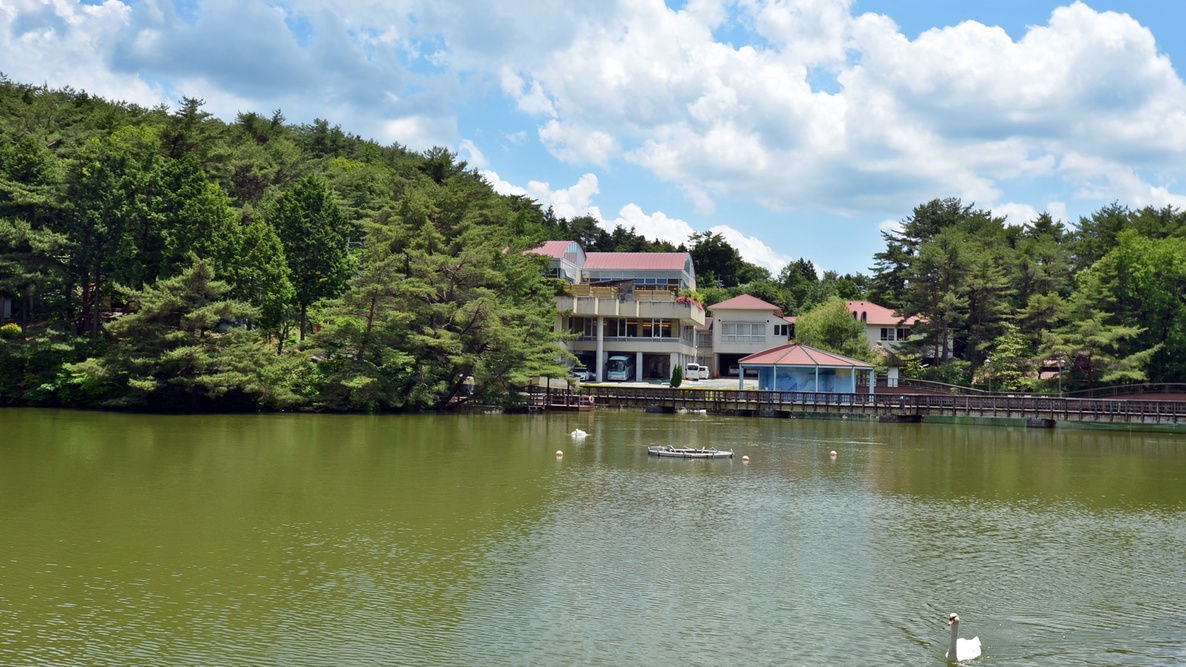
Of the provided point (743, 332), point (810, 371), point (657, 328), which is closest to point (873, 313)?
point (743, 332)

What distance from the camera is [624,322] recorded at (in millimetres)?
79625

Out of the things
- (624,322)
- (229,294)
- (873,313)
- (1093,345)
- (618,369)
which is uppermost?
(873,313)

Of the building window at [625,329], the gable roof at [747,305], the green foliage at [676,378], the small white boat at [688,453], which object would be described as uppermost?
the gable roof at [747,305]

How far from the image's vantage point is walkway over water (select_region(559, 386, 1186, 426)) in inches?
2031

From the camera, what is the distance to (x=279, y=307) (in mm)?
53125

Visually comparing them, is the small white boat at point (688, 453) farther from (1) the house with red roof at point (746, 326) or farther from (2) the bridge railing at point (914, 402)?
(1) the house with red roof at point (746, 326)

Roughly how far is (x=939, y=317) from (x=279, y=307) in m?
41.0

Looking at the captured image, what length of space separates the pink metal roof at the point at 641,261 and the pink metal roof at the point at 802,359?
Result: 2469 cm

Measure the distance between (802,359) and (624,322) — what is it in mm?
20668

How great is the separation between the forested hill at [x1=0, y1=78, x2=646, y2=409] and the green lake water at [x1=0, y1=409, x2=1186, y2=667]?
12496 millimetres

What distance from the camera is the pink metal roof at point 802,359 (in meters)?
61.0

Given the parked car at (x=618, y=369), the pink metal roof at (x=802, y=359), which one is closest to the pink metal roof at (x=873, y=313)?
the parked car at (x=618, y=369)

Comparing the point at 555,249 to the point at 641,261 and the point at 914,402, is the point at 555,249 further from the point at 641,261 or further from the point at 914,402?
the point at 914,402

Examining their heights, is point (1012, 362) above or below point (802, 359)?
above
